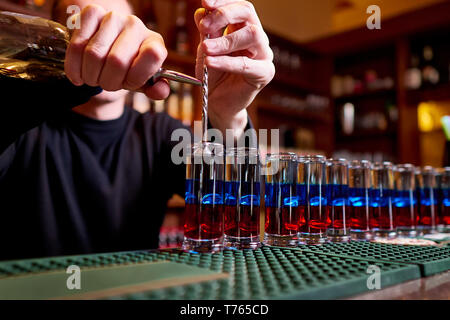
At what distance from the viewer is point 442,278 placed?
1.89ft

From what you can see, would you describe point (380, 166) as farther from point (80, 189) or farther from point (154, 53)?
point (80, 189)

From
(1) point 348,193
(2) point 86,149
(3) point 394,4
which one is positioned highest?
(3) point 394,4

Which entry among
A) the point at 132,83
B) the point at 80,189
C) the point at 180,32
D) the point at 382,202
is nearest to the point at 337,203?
the point at 382,202

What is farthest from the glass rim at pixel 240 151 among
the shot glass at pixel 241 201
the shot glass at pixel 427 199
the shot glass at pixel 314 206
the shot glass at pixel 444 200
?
the shot glass at pixel 444 200

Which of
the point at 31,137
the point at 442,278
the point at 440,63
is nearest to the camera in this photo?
the point at 442,278

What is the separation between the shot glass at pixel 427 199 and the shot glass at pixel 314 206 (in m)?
0.46

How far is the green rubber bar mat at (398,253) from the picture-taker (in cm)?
61

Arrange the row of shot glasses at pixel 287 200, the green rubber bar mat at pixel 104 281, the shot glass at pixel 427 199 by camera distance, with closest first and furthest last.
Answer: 1. the green rubber bar mat at pixel 104 281
2. the row of shot glasses at pixel 287 200
3. the shot glass at pixel 427 199

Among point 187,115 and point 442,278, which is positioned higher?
point 187,115

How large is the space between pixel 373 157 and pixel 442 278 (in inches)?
129

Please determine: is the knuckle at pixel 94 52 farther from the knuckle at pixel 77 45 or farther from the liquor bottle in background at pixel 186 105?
the liquor bottle in background at pixel 186 105

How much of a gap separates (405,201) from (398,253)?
438mm

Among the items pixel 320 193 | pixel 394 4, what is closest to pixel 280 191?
pixel 320 193
